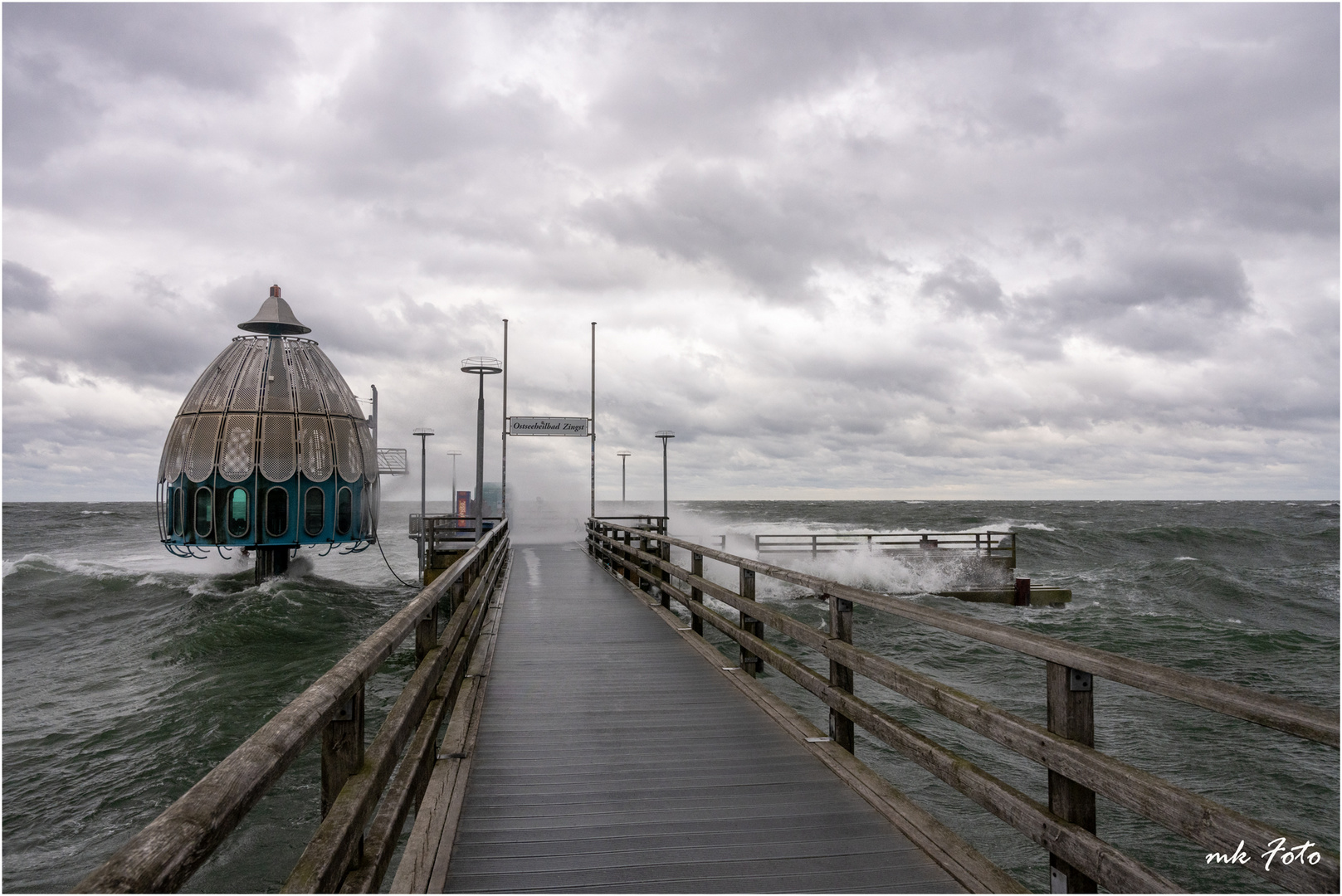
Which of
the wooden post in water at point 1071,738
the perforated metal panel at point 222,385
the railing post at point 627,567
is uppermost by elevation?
the perforated metal panel at point 222,385

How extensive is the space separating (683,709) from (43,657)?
19.0m

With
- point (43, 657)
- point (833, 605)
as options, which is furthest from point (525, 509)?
point (833, 605)

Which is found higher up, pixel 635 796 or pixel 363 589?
pixel 635 796

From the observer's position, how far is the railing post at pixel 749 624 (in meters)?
7.21

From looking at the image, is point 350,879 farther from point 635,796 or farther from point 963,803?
point 963,803

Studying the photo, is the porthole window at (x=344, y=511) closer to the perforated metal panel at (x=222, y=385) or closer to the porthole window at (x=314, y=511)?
the porthole window at (x=314, y=511)

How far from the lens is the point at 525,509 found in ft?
191

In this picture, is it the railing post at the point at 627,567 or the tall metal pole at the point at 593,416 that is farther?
the tall metal pole at the point at 593,416

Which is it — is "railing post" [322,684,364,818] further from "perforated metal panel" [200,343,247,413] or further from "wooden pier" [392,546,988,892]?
"perforated metal panel" [200,343,247,413]

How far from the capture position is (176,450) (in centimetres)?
2391

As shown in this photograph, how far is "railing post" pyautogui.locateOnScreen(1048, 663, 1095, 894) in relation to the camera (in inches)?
116

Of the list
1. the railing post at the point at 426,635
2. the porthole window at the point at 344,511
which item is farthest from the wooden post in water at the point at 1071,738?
the porthole window at the point at 344,511

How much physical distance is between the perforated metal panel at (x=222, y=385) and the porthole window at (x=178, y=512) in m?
2.67

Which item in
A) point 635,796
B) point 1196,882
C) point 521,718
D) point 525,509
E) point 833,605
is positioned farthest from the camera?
point 525,509
